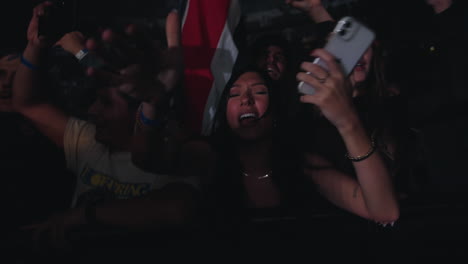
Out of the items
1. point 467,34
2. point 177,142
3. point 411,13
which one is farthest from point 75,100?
point 467,34

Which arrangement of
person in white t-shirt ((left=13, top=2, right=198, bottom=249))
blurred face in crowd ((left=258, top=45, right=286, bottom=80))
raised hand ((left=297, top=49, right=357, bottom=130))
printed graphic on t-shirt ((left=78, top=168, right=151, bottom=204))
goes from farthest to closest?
1. blurred face in crowd ((left=258, top=45, right=286, bottom=80))
2. printed graphic on t-shirt ((left=78, top=168, right=151, bottom=204))
3. person in white t-shirt ((left=13, top=2, right=198, bottom=249))
4. raised hand ((left=297, top=49, right=357, bottom=130))

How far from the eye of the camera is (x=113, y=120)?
1867 mm

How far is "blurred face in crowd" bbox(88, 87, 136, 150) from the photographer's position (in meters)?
1.85

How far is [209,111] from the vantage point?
2637 mm

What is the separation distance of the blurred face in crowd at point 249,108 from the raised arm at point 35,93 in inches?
42.8

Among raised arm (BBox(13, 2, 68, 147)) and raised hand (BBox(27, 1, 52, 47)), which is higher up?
raised hand (BBox(27, 1, 52, 47))

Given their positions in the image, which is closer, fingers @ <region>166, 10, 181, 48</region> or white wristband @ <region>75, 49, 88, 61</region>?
fingers @ <region>166, 10, 181, 48</region>

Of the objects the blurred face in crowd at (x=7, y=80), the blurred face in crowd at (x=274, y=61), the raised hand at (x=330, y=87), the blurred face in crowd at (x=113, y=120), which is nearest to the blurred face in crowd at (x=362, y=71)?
the blurred face in crowd at (x=274, y=61)

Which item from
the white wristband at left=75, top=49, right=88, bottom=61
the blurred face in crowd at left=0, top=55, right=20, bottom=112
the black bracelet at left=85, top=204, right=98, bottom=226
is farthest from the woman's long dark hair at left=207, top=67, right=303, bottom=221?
the blurred face in crowd at left=0, top=55, right=20, bottom=112

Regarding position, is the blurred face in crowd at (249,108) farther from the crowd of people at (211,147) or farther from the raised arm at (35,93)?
the raised arm at (35,93)

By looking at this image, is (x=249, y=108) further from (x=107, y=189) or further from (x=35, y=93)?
(x=35, y=93)

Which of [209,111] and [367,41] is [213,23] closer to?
[209,111]

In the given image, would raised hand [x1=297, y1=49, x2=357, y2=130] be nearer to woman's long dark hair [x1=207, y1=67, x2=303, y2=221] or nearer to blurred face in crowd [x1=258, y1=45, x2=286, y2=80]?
woman's long dark hair [x1=207, y1=67, x2=303, y2=221]

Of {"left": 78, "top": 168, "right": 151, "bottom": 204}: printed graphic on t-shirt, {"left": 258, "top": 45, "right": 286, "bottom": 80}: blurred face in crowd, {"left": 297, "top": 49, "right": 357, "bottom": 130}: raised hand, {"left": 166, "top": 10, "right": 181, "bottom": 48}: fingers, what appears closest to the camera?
{"left": 297, "top": 49, "right": 357, "bottom": 130}: raised hand
